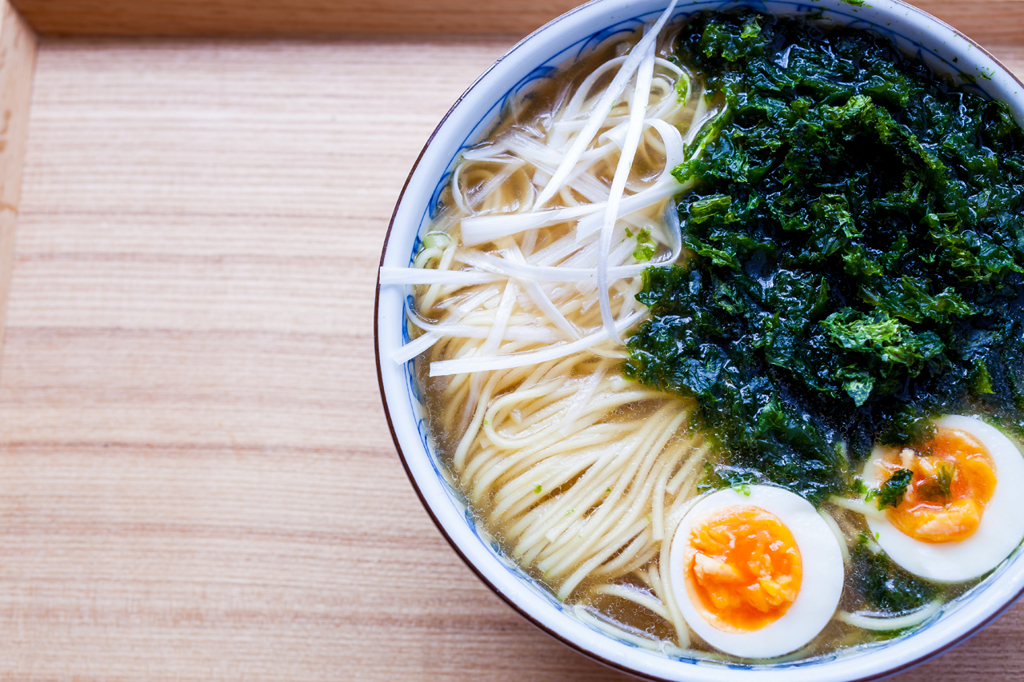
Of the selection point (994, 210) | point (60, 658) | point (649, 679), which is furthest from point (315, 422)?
point (994, 210)

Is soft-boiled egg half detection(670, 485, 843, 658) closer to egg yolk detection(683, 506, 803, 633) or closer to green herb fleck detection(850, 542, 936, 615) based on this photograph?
egg yolk detection(683, 506, 803, 633)

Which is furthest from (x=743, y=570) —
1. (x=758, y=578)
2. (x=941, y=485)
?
(x=941, y=485)

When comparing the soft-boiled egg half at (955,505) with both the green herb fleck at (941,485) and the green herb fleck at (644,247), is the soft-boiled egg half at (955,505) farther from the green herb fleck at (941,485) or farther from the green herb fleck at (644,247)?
the green herb fleck at (644,247)

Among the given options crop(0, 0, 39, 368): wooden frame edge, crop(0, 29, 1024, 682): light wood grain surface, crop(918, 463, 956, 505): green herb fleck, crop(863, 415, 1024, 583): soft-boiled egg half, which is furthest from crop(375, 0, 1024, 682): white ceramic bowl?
crop(0, 0, 39, 368): wooden frame edge

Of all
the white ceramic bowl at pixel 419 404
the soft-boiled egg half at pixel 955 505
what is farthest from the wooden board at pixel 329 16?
the soft-boiled egg half at pixel 955 505

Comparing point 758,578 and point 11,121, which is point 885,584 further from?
point 11,121
